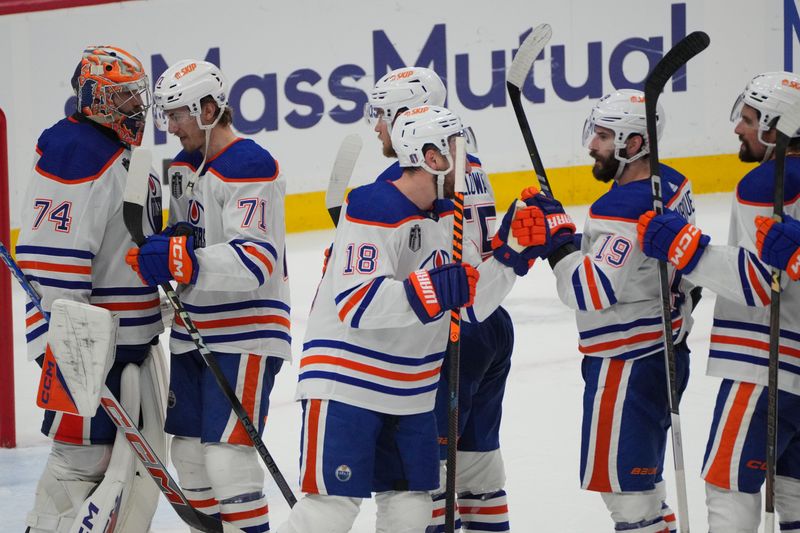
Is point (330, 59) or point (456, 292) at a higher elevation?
point (330, 59)

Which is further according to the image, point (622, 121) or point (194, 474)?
point (194, 474)

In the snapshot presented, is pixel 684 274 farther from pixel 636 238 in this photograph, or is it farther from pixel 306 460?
pixel 306 460

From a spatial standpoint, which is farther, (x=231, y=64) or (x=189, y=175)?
(x=231, y=64)

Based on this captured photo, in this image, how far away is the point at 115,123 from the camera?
3.06 metres

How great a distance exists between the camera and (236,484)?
3.03 metres

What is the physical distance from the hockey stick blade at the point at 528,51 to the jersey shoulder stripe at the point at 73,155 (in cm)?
105

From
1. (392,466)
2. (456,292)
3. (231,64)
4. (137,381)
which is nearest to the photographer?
(456,292)

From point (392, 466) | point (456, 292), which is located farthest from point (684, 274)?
point (392, 466)

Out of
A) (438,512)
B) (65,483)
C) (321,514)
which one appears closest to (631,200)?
(438,512)

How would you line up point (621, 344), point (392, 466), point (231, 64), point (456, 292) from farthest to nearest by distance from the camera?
point (231, 64) → point (621, 344) → point (392, 466) → point (456, 292)

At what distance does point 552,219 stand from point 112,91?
1.10 meters

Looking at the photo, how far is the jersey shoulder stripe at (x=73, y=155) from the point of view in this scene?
2975 millimetres

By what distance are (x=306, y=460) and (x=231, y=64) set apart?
15.4 feet

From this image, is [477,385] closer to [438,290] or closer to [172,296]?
[438,290]
